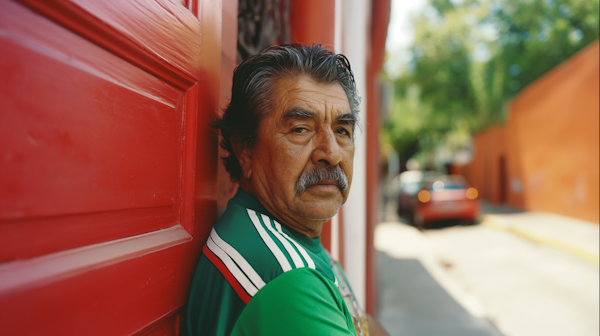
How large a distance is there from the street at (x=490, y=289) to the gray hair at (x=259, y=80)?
2.77m

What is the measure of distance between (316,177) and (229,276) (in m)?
0.48

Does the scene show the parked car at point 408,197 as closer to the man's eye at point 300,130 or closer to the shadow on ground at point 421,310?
the shadow on ground at point 421,310

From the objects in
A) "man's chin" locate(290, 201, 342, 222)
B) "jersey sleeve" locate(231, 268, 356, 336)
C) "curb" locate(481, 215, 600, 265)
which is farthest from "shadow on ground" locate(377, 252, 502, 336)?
"jersey sleeve" locate(231, 268, 356, 336)

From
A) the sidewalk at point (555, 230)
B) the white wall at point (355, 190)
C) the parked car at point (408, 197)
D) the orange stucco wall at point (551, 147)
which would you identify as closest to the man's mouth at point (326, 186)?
the white wall at point (355, 190)

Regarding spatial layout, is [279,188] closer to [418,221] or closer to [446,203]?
[446,203]

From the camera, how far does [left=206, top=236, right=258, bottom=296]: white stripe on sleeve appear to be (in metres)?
0.90

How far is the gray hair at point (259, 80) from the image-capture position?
1.28 metres

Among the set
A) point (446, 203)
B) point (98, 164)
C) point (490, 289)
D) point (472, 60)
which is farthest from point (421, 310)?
point (472, 60)

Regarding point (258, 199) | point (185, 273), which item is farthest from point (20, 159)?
point (258, 199)

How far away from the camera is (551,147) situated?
19.2 ft

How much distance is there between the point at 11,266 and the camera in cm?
56

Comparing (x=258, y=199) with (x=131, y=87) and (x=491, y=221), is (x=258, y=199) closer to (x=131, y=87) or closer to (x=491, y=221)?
(x=131, y=87)

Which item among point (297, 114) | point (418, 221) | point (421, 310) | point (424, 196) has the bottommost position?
point (421, 310)

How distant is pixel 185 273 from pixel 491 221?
1056cm
